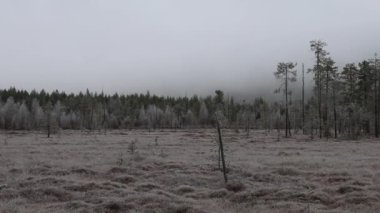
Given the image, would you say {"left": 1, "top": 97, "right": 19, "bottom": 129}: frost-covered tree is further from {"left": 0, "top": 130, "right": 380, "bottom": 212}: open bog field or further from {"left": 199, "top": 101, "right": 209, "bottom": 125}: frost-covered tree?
{"left": 0, "top": 130, "right": 380, "bottom": 212}: open bog field

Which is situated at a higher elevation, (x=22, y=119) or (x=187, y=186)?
(x=22, y=119)

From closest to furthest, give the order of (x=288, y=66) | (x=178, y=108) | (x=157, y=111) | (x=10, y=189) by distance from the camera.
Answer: (x=10, y=189), (x=288, y=66), (x=157, y=111), (x=178, y=108)

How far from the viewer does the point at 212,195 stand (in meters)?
17.7

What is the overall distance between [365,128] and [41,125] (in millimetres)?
83447

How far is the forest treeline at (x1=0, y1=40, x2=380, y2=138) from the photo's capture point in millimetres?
60147

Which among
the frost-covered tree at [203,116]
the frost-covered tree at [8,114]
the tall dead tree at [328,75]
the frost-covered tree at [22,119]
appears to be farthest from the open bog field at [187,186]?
the frost-covered tree at [203,116]

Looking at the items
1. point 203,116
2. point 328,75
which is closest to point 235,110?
point 203,116

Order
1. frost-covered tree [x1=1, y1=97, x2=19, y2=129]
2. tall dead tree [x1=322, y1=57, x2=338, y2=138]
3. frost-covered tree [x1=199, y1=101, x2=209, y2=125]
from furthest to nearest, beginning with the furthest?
frost-covered tree [x1=199, y1=101, x2=209, y2=125]
frost-covered tree [x1=1, y1=97, x2=19, y2=129]
tall dead tree [x1=322, y1=57, x2=338, y2=138]

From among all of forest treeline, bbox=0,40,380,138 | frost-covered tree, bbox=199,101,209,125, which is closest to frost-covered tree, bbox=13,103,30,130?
forest treeline, bbox=0,40,380,138

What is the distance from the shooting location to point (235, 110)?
16938 centimetres

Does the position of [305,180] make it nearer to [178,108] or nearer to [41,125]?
[41,125]

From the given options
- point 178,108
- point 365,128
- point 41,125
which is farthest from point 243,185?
point 178,108

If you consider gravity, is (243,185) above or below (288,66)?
below

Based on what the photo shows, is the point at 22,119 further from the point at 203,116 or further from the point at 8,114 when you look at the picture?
the point at 203,116
